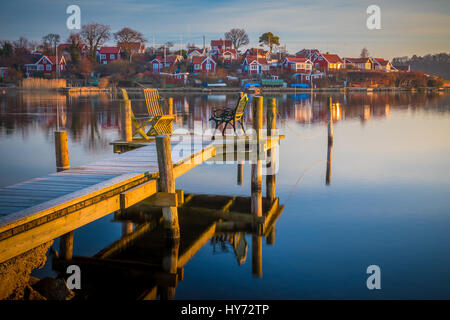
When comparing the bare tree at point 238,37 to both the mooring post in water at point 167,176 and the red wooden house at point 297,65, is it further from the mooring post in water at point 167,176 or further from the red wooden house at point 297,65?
the mooring post in water at point 167,176

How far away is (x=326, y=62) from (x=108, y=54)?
5384 cm

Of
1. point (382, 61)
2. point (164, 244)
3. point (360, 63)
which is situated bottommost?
point (164, 244)

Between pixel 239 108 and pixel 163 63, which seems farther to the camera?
pixel 163 63

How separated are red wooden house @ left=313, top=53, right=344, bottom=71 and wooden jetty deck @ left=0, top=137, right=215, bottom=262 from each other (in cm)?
10942

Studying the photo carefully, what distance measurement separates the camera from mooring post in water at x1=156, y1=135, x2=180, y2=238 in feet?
23.6

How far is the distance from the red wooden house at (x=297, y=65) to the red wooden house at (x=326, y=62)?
25.5ft

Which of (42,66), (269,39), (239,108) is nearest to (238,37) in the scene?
(269,39)

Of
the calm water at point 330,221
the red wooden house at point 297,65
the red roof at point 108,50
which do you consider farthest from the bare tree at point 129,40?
the calm water at point 330,221

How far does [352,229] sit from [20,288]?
6887 mm

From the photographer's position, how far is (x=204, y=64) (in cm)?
10419

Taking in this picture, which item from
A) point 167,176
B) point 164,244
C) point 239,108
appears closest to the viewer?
point 167,176

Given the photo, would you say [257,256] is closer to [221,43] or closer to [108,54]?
[108,54]

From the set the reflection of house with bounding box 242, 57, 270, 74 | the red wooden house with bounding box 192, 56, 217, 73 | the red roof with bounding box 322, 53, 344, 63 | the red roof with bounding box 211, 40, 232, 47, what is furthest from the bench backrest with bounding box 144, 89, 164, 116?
the red roof with bounding box 211, 40, 232, 47

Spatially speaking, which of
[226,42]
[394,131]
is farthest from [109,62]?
[394,131]
